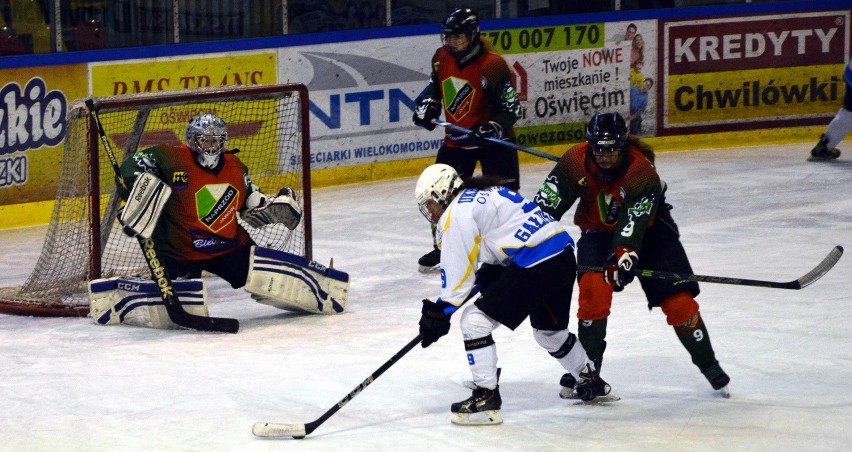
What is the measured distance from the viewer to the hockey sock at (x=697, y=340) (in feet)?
15.3

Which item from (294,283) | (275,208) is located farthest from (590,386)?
(275,208)

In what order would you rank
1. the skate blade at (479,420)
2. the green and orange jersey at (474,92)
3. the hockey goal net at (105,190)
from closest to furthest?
the skate blade at (479,420) → the hockey goal net at (105,190) → the green and orange jersey at (474,92)

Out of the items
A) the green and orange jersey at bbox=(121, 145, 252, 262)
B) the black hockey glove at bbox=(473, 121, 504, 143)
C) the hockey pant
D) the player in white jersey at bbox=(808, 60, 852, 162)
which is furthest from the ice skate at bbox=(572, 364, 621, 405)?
the player in white jersey at bbox=(808, 60, 852, 162)

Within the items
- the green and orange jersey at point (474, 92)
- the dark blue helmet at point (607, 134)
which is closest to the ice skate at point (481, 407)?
the dark blue helmet at point (607, 134)

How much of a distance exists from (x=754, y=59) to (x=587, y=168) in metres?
6.56

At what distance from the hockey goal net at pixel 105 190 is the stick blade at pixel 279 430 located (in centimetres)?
213

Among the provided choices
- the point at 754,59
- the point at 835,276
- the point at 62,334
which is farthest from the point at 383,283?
the point at 754,59

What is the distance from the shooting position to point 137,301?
5977mm

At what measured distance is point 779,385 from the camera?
4.91 meters

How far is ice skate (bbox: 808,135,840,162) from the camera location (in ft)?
32.5

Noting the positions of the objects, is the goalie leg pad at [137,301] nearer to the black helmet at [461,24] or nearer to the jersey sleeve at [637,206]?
the black helmet at [461,24]

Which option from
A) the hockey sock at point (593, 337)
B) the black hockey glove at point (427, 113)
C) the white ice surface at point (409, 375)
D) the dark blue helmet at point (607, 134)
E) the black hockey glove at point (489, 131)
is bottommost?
the white ice surface at point (409, 375)

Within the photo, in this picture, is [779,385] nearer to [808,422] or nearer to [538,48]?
[808,422]

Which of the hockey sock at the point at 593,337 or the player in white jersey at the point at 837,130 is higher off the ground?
the player in white jersey at the point at 837,130
